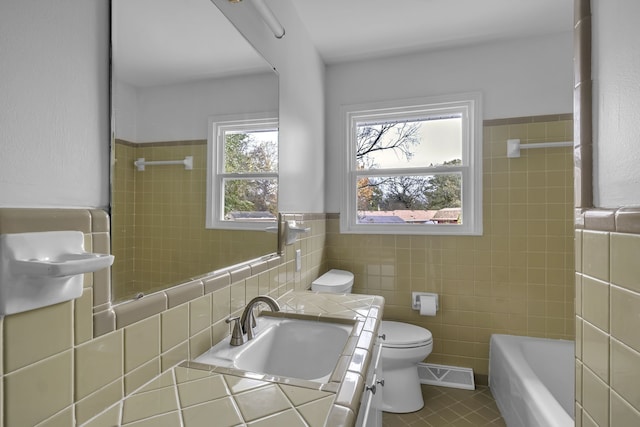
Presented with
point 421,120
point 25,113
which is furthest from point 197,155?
point 421,120

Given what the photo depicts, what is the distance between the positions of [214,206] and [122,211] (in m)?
0.40

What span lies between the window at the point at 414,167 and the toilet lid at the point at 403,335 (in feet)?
2.31

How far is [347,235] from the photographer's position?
266 cm

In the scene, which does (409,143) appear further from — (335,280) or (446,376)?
(446,376)

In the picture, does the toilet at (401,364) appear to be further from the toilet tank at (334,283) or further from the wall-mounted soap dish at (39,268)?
the wall-mounted soap dish at (39,268)

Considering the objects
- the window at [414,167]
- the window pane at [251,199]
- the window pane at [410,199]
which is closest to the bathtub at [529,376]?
the window at [414,167]

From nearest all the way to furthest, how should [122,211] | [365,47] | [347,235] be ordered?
1. [122,211]
2. [365,47]
3. [347,235]

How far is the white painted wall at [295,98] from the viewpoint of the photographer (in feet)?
4.96

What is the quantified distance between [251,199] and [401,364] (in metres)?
1.45

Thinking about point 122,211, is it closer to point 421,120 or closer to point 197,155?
point 197,155

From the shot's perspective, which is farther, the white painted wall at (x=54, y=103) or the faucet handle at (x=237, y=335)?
the faucet handle at (x=237, y=335)

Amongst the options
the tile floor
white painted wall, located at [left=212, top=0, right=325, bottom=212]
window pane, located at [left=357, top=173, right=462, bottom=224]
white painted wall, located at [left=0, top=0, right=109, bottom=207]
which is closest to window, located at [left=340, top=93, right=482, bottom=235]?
window pane, located at [left=357, top=173, right=462, bottom=224]

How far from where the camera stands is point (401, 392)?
206 centimetres

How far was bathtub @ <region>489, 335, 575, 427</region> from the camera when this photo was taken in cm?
156
